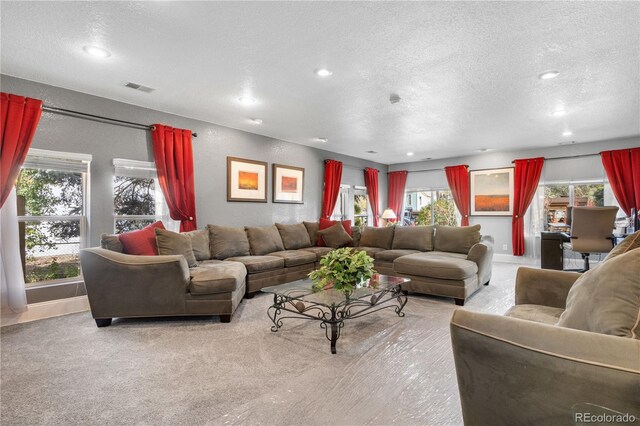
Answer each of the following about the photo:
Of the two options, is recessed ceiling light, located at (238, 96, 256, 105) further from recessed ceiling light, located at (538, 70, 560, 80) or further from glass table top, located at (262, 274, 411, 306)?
recessed ceiling light, located at (538, 70, 560, 80)

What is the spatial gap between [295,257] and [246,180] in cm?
169

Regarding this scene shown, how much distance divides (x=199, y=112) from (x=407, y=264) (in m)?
3.59

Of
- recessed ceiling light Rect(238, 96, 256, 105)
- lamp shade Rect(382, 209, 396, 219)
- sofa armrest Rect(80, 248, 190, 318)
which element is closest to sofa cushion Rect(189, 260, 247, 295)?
sofa armrest Rect(80, 248, 190, 318)

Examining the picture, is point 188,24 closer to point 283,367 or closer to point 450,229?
point 283,367

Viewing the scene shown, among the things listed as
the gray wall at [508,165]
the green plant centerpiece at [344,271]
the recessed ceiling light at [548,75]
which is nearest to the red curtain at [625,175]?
the gray wall at [508,165]

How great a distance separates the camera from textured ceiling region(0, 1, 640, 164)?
2.19 metres

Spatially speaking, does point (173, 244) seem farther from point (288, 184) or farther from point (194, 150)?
point (288, 184)

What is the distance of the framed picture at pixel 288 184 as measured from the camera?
5930 millimetres

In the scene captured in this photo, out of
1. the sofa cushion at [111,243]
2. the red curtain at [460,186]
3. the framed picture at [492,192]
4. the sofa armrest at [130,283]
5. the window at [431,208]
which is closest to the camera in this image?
the sofa armrest at [130,283]

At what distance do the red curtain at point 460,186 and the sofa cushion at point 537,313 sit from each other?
593 centimetres

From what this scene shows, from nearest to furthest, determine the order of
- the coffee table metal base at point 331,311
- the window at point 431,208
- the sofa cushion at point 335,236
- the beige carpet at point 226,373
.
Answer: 1. the beige carpet at point 226,373
2. the coffee table metal base at point 331,311
3. the sofa cushion at point 335,236
4. the window at point 431,208

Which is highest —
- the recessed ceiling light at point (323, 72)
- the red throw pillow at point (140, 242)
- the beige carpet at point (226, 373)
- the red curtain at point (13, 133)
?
the recessed ceiling light at point (323, 72)

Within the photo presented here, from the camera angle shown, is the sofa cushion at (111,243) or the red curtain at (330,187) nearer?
the sofa cushion at (111,243)

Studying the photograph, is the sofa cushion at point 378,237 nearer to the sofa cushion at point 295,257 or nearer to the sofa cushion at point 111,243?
the sofa cushion at point 295,257
